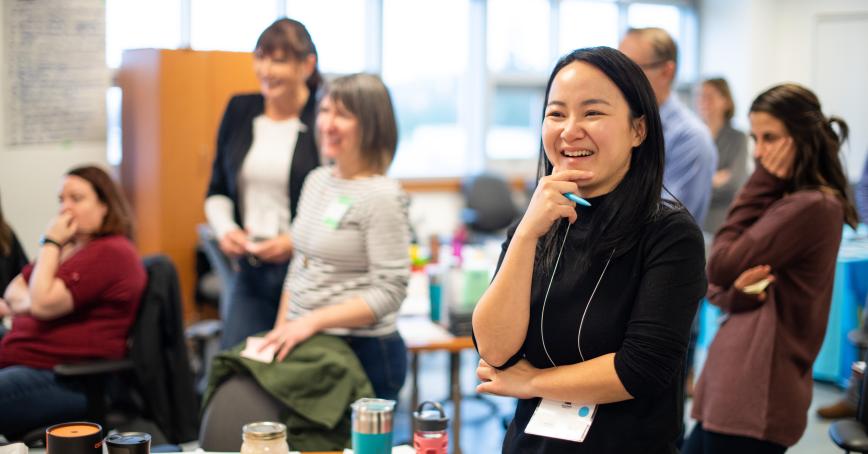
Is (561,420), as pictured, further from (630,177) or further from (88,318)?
(88,318)

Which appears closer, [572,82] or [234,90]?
[572,82]

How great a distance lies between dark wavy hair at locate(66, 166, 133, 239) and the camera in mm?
3088

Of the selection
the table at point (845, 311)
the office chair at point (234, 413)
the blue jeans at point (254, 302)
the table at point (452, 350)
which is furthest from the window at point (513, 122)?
the office chair at point (234, 413)

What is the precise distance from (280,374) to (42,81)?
9.40 ft

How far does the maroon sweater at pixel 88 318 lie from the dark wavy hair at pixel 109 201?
41 mm

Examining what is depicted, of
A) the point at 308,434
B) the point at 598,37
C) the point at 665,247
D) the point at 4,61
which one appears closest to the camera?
the point at 665,247

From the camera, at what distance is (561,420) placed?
156cm

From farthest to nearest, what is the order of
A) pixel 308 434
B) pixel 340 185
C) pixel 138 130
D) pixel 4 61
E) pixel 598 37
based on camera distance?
pixel 598 37 < pixel 138 130 < pixel 4 61 < pixel 340 185 < pixel 308 434

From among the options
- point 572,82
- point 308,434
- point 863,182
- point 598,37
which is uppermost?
point 598,37

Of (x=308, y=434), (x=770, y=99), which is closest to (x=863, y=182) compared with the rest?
(x=770, y=99)

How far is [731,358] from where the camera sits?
2.38 m

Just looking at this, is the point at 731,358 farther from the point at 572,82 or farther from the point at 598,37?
the point at 598,37

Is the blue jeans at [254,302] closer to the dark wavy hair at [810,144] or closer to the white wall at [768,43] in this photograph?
the dark wavy hair at [810,144]

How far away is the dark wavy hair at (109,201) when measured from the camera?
10.1 ft
